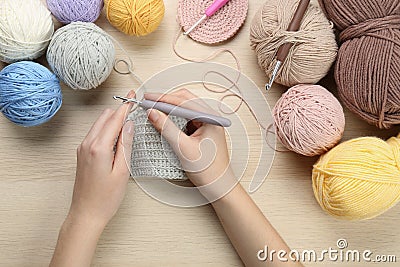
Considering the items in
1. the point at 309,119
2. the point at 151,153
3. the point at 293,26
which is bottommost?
the point at 151,153

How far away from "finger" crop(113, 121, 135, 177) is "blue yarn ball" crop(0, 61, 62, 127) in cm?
14

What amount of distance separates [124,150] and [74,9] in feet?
0.83

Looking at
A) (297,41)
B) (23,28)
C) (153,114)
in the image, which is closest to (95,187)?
(153,114)

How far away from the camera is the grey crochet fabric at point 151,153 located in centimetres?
96

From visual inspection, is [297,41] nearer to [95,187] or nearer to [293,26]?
[293,26]

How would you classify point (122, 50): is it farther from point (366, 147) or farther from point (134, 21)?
point (366, 147)

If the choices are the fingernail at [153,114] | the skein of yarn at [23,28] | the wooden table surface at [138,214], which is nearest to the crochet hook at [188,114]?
the fingernail at [153,114]

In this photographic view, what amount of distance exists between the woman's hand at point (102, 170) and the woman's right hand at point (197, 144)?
0.19 feet

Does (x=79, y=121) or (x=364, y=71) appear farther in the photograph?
(x=79, y=121)

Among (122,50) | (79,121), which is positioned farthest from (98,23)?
(79,121)

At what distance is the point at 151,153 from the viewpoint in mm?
964

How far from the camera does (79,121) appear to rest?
1016 mm

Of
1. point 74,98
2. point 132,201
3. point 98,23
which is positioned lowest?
point 132,201

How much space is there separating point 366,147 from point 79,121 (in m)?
0.48
